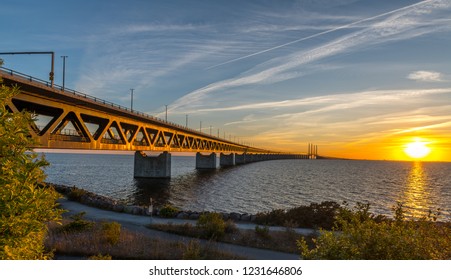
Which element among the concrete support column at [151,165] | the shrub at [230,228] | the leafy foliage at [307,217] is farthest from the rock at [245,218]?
the concrete support column at [151,165]

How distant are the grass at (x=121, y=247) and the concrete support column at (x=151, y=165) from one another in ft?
208

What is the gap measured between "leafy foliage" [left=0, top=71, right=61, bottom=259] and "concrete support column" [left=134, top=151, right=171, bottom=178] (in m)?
74.5

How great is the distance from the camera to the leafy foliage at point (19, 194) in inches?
263

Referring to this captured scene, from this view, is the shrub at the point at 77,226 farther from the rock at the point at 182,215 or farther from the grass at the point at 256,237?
the rock at the point at 182,215

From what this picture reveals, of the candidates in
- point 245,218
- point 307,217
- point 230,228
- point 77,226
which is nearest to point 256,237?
point 230,228

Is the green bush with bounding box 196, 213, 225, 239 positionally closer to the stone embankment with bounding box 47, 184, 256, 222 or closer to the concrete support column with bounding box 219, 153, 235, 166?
the stone embankment with bounding box 47, 184, 256, 222

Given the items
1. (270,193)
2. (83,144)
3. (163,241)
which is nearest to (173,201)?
(83,144)

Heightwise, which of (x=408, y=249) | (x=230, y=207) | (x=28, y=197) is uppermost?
(x=28, y=197)

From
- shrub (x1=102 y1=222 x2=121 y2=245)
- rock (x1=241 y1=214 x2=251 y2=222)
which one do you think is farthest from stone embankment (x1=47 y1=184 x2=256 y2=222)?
shrub (x1=102 y1=222 x2=121 y2=245)

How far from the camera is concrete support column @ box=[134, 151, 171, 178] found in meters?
81.1
